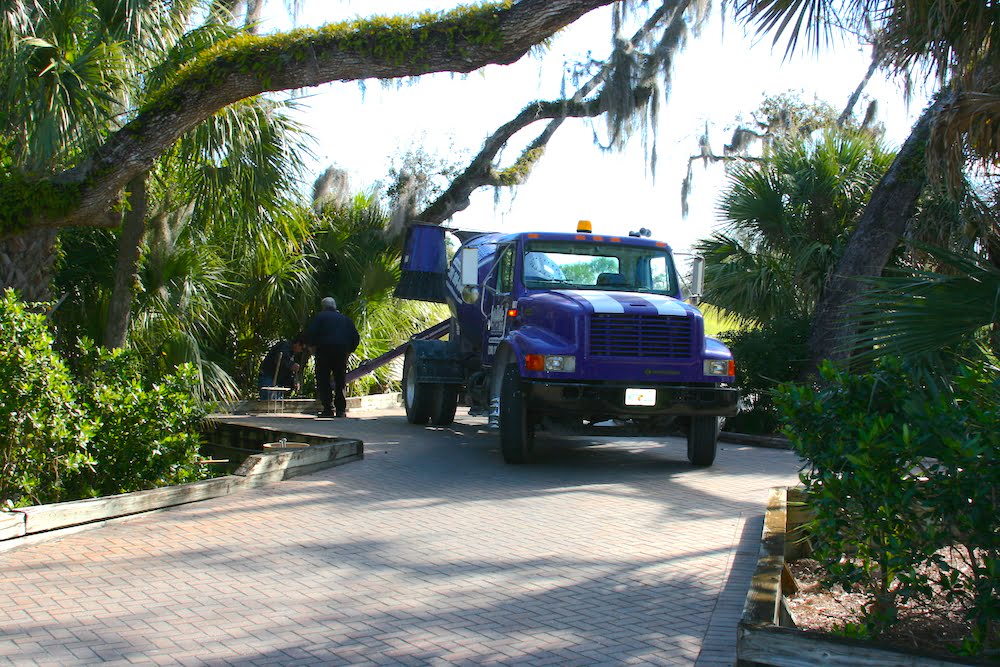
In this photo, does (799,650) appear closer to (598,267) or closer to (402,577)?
(402,577)

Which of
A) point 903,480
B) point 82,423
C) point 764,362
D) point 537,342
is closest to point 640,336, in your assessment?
point 537,342

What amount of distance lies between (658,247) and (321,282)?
8799mm

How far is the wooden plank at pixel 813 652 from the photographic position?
382 cm

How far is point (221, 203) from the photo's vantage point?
12578 mm

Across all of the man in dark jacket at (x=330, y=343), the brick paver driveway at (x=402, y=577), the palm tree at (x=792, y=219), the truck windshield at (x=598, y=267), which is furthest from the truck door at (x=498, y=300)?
the palm tree at (x=792, y=219)

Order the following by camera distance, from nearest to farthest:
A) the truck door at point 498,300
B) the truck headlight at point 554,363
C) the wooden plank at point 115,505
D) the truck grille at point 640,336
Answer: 1. the wooden plank at point 115,505
2. the truck headlight at point 554,363
3. the truck grille at point 640,336
4. the truck door at point 498,300

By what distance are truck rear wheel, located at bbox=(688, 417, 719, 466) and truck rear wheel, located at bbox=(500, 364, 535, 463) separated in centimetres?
182

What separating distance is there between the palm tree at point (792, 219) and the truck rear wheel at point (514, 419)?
21.0 feet

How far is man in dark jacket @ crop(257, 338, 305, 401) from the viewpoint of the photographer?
57.5 ft

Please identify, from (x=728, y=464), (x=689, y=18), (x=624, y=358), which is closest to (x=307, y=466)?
(x=624, y=358)

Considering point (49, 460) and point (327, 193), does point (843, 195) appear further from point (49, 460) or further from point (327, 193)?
point (49, 460)

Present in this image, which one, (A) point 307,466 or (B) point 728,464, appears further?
(B) point 728,464

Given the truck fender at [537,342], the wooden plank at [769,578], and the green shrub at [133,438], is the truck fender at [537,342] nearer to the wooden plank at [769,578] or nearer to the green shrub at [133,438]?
the green shrub at [133,438]

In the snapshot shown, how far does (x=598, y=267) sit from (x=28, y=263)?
6606mm
